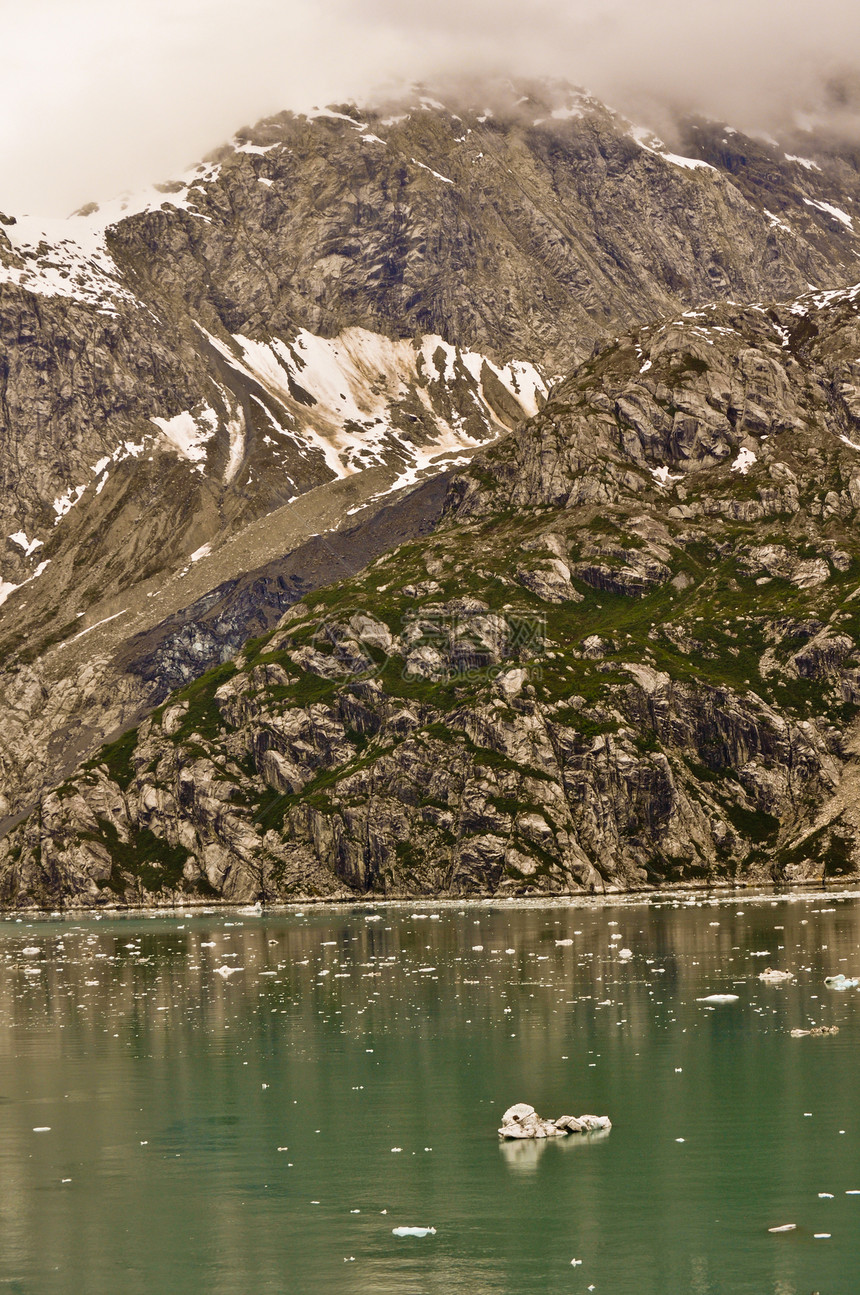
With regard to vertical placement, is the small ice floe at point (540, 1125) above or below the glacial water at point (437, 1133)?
above

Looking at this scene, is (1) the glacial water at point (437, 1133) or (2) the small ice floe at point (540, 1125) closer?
(1) the glacial water at point (437, 1133)

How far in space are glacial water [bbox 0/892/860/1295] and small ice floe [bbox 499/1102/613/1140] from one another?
63 centimetres

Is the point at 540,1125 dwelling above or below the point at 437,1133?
above

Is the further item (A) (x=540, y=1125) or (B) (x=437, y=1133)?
(B) (x=437, y=1133)

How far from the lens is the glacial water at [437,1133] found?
111ft

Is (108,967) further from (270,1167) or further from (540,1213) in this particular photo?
(540,1213)

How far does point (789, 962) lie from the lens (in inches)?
3482

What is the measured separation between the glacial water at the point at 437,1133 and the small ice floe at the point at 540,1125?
2.08 feet

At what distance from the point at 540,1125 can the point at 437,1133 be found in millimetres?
3846

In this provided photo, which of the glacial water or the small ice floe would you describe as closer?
the glacial water

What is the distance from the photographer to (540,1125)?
45.6 meters

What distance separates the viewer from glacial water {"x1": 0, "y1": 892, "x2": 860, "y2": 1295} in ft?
A: 111

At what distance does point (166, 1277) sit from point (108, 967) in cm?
8565

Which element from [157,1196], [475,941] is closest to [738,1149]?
[157,1196]
